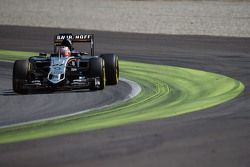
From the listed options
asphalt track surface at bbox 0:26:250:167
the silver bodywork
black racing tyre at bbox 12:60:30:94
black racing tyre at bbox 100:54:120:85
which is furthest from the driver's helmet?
asphalt track surface at bbox 0:26:250:167

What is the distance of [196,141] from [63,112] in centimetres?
335

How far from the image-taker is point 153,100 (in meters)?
13.5

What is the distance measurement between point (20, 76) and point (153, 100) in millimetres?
2854

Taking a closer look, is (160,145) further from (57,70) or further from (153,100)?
(57,70)

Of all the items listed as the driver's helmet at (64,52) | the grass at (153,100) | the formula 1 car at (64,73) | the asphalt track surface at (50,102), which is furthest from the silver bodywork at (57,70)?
the grass at (153,100)

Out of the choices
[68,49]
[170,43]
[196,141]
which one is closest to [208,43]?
[170,43]

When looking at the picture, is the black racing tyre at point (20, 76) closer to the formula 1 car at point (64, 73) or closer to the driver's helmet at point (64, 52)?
the formula 1 car at point (64, 73)

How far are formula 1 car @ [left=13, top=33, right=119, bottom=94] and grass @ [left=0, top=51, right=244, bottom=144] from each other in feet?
2.76

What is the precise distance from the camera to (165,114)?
11781 millimetres

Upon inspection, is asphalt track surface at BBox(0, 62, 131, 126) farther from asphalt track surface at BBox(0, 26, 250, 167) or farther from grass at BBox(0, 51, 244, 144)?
asphalt track surface at BBox(0, 26, 250, 167)

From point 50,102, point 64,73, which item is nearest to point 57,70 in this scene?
point 64,73

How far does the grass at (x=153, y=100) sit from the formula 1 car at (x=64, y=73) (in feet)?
2.76

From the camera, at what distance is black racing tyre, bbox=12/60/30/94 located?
48.1ft

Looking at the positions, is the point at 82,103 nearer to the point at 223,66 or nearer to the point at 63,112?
the point at 63,112
